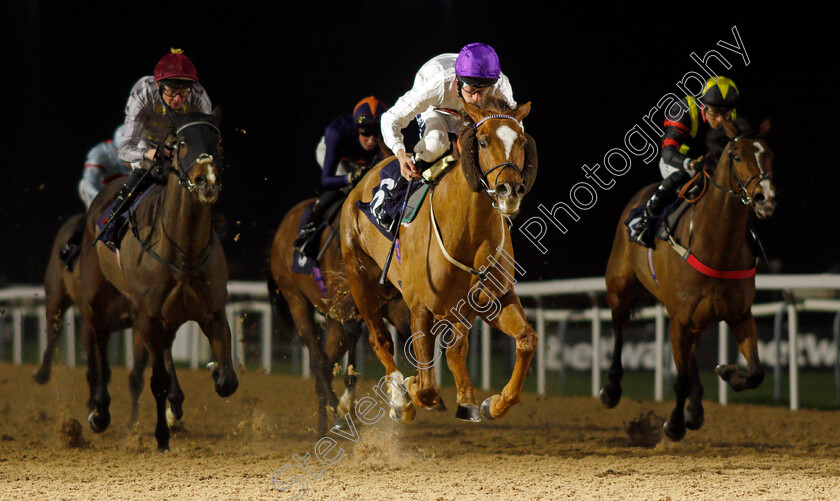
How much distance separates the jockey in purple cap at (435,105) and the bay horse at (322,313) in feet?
5.81

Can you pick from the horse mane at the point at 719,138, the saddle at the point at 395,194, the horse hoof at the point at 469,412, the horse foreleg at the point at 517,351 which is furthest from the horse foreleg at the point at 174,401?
the horse mane at the point at 719,138

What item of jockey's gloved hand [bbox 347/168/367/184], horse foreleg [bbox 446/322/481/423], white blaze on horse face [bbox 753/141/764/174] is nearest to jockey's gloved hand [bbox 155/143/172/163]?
jockey's gloved hand [bbox 347/168/367/184]

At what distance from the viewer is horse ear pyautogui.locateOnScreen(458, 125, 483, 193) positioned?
387cm

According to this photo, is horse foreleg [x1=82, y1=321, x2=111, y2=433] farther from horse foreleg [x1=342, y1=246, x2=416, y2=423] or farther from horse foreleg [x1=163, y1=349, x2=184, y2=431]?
horse foreleg [x1=342, y1=246, x2=416, y2=423]

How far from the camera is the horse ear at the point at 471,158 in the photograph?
3.87 meters

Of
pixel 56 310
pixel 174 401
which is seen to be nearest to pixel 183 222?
pixel 174 401

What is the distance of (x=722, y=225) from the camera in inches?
217

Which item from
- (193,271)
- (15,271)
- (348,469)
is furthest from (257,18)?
(348,469)

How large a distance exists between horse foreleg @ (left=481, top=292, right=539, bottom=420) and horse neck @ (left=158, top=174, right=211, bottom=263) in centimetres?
204

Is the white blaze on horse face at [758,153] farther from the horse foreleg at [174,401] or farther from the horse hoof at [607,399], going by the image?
the horse foreleg at [174,401]

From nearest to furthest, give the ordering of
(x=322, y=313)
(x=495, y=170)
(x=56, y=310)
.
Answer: (x=495, y=170) < (x=322, y=313) < (x=56, y=310)

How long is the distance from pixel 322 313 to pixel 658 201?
8.01ft

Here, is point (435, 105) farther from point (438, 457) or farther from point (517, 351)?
point (438, 457)

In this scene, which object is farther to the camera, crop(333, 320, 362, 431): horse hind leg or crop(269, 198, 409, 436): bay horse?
crop(269, 198, 409, 436): bay horse
